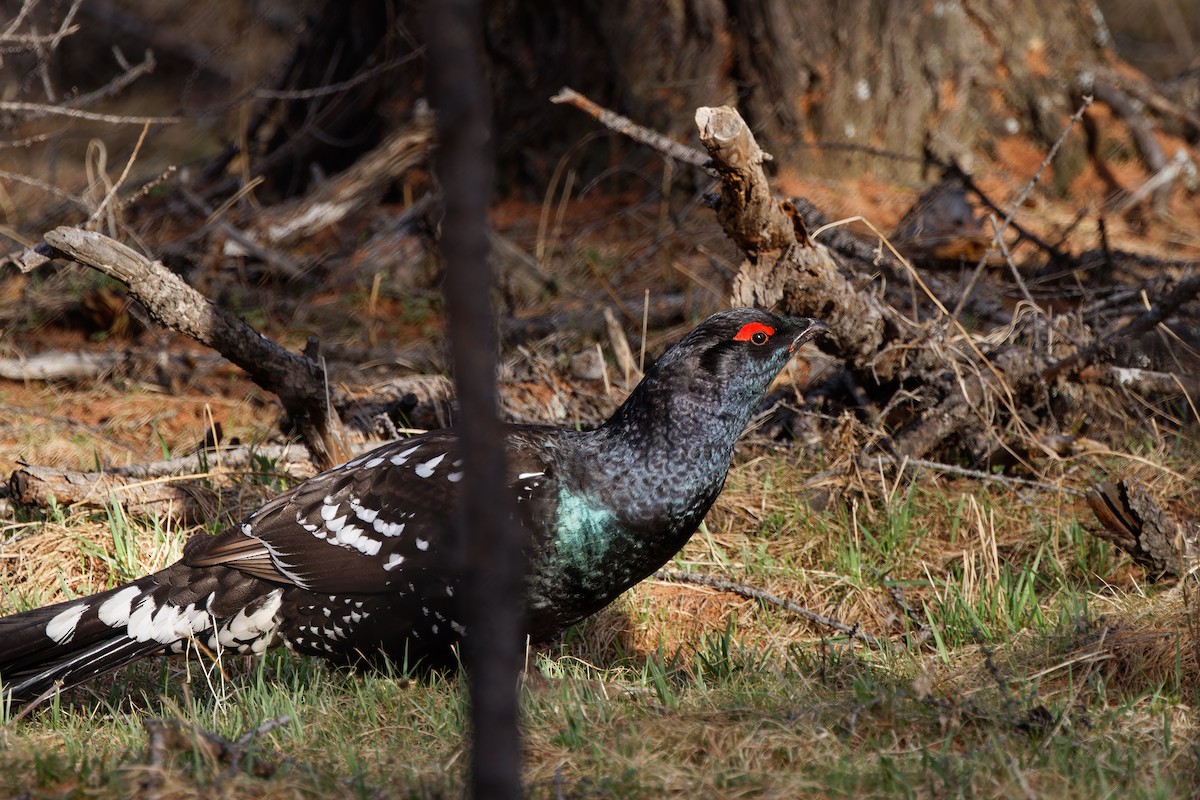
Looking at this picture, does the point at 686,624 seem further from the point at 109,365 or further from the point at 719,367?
the point at 109,365

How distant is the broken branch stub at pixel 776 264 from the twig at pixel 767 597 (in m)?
0.99

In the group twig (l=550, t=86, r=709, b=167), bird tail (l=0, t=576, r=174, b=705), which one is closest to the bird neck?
twig (l=550, t=86, r=709, b=167)

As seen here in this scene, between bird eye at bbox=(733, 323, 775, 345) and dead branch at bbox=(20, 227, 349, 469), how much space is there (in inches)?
62.8

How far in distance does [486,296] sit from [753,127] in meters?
5.31

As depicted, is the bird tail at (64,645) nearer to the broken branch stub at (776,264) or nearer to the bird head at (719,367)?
the bird head at (719,367)

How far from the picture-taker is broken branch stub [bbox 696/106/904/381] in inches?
136

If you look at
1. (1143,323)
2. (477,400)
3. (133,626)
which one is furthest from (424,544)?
(1143,323)

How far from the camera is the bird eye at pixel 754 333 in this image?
3.48m

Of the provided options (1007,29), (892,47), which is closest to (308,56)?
(892,47)

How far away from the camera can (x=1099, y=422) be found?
483 centimetres

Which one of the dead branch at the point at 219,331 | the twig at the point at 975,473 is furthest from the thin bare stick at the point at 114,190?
the twig at the point at 975,473

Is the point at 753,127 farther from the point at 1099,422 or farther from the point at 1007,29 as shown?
the point at 1099,422

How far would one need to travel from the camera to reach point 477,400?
5.40 feet

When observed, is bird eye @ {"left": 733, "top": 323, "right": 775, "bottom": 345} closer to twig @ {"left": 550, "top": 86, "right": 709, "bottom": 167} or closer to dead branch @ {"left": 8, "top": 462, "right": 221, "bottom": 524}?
twig @ {"left": 550, "top": 86, "right": 709, "bottom": 167}
